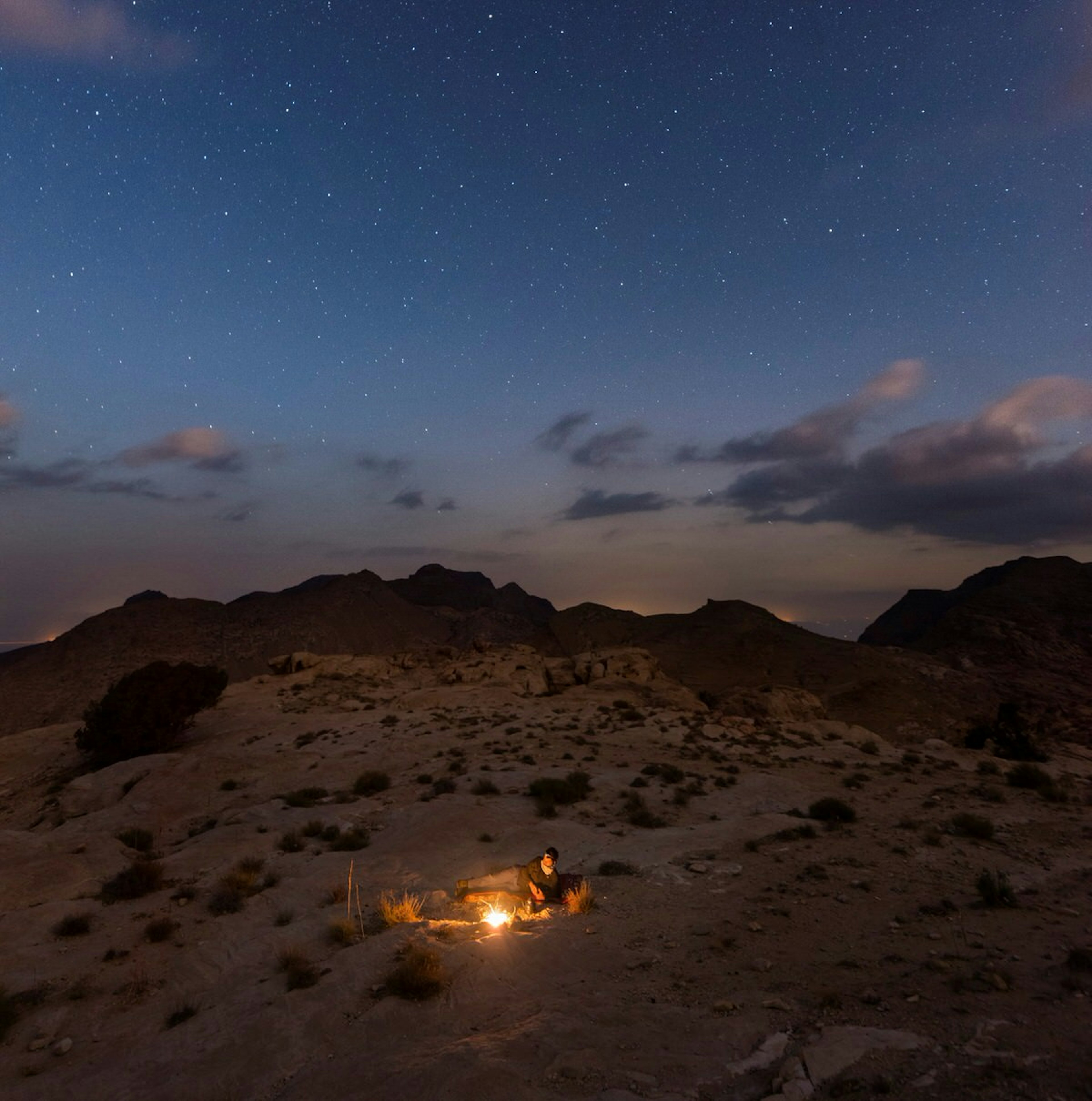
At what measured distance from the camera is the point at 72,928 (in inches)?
420

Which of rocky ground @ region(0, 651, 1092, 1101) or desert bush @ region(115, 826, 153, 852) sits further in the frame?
desert bush @ region(115, 826, 153, 852)

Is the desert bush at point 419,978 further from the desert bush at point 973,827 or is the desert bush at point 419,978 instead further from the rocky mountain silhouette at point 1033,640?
the rocky mountain silhouette at point 1033,640

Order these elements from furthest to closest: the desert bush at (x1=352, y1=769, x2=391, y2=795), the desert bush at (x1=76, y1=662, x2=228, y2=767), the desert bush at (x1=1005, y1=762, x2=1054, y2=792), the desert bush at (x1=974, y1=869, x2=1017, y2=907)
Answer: the desert bush at (x1=76, y1=662, x2=228, y2=767)
the desert bush at (x1=352, y1=769, x2=391, y2=795)
the desert bush at (x1=1005, y1=762, x2=1054, y2=792)
the desert bush at (x1=974, y1=869, x2=1017, y2=907)

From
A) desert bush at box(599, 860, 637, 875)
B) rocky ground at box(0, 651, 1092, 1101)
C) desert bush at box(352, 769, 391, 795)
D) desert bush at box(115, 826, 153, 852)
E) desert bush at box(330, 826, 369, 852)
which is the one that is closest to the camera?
rocky ground at box(0, 651, 1092, 1101)

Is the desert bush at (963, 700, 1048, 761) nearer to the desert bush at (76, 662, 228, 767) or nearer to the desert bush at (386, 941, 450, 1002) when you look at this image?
the desert bush at (386, 941, 450, 1002)

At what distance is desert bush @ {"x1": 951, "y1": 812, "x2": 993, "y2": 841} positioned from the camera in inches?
535

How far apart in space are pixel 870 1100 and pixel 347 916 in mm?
8057

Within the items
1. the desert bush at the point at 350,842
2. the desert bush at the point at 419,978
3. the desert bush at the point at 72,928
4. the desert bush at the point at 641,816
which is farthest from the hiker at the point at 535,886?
the desert bush at the point at 72,928

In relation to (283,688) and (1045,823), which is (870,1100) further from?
(283,688)

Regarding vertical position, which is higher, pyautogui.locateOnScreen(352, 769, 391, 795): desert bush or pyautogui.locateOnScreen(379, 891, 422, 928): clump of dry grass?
pyautogui.locateOnScreen(379, 891, 422, 928): clump of dry grass

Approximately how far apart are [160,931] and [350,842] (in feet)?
16.4

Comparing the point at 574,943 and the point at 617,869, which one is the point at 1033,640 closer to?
the point at 617,869

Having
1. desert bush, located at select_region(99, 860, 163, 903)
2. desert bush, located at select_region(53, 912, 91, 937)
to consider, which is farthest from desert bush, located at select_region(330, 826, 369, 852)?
desert bush, located at select_region(53, 912, 91, 937)

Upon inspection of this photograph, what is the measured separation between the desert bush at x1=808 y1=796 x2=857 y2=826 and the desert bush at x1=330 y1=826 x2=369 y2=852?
11.1 metres
